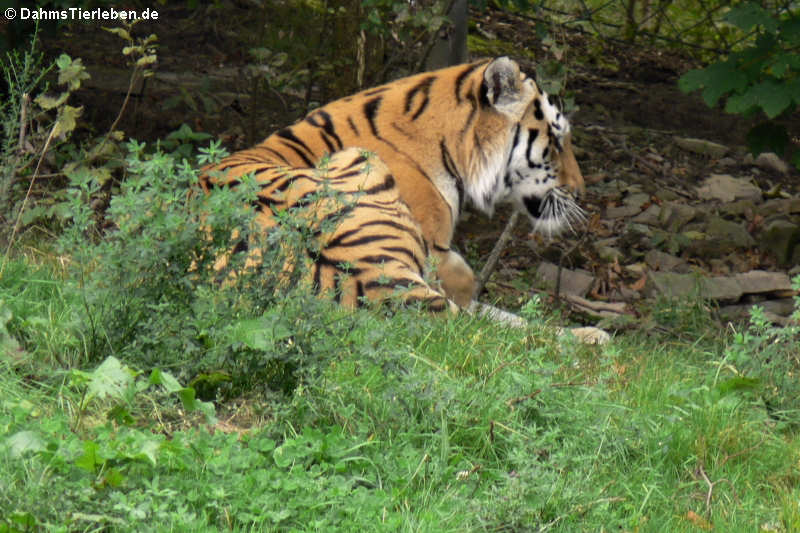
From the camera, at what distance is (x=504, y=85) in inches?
230

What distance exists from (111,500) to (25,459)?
0.27 m

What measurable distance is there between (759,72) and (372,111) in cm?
231

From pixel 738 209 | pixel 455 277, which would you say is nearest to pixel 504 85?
pixel 455 277

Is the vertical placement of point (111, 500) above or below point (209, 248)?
below

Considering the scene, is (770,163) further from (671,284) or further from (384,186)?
(384,186)

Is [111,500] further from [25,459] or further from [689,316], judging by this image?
[689,316]

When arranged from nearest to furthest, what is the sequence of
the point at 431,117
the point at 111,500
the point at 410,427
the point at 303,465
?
the point at 111,500
the point at 303,465
the point at 410,427
the point at 431,117

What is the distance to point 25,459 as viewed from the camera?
8.78ft

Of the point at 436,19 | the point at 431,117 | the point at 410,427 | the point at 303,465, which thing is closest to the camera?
the point at 303,465

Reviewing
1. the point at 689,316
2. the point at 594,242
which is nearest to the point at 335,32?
the point at 594,242

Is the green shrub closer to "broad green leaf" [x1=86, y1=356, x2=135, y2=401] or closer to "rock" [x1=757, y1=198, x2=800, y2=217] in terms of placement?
"broad green leaf" [x1=86, y1=356, x2=135, y2=401]

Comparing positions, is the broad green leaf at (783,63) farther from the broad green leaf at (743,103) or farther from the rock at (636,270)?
the rock at (636,270)

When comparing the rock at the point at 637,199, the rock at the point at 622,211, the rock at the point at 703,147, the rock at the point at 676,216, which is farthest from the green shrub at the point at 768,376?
the rock at the point at 703,147

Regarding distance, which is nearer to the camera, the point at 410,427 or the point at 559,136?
the point at 410,427
